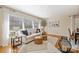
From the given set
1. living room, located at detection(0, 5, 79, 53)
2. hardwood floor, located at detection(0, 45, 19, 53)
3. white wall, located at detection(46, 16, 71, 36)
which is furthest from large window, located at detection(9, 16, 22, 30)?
white wall, located at detection(46, 16, 71, 36)

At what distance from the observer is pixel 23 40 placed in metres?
2.09

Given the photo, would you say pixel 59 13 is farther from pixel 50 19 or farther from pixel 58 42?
pixel 58 42

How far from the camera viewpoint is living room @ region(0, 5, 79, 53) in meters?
2.04

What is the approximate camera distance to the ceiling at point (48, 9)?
204 centimetres

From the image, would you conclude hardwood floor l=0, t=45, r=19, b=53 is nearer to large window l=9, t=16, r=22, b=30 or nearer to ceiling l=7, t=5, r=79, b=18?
large window l=9, t=16, r=22, b=30

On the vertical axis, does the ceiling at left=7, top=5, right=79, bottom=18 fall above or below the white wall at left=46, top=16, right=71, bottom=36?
above

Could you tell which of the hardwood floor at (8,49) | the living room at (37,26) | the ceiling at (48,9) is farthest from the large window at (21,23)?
the hardwood floor at (8,49)

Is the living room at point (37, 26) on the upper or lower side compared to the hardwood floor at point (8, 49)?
upper

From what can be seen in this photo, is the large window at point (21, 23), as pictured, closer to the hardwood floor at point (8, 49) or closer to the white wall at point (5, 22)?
the white wall at point (5, 22)

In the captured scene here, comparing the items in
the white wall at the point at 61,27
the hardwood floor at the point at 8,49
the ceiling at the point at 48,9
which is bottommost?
the hardwood floor at the point at 8,49

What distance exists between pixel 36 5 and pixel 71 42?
→ 85cm

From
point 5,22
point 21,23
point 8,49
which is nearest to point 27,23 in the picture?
point 21,23

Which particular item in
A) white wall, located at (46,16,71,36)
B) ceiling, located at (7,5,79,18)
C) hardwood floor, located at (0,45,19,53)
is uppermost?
ceiling, located at (7,5,79,18)

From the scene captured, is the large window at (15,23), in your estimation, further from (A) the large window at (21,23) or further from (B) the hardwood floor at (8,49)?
(B) the hardwood floor at (8,49)
